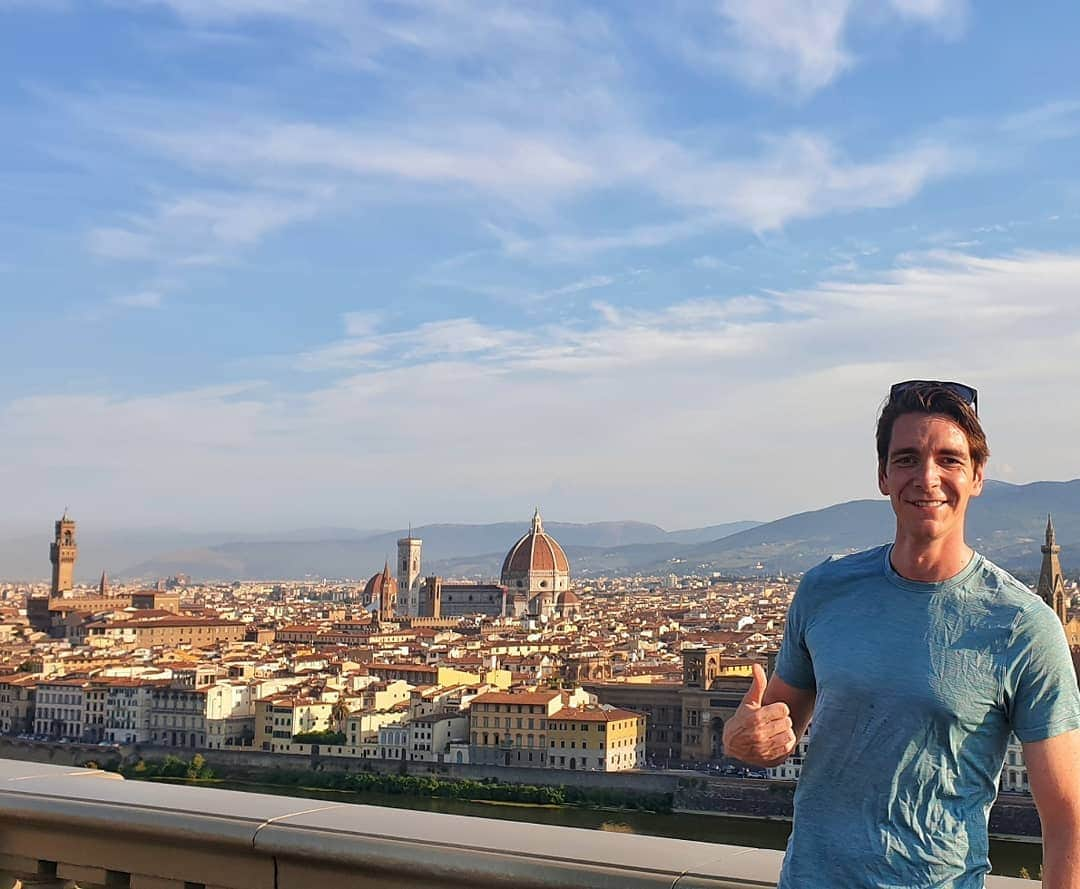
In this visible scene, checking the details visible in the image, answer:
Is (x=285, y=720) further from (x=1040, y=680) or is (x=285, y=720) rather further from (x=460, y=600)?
(x=460, y=600)

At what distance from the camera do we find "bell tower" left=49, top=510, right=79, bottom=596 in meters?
52.2

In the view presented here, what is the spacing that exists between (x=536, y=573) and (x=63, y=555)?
17.2 m

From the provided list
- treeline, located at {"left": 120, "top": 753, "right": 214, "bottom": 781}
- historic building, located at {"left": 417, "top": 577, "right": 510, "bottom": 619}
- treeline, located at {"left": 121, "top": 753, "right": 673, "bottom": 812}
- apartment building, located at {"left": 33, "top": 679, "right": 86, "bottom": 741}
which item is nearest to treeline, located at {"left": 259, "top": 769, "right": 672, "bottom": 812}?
treeline, located at {"left": 121, "top": 753, "right": 673, "bottom": 812}

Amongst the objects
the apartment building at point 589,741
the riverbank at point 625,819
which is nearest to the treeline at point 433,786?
the riverbank at point 625,819

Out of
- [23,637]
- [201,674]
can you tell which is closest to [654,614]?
[23,637]

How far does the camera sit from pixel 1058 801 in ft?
3.61

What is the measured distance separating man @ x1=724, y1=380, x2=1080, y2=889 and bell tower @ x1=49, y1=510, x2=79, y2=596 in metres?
53.4

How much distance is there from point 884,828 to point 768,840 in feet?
51.4

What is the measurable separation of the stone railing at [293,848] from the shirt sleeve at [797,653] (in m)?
0.17

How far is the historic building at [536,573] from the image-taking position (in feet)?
181

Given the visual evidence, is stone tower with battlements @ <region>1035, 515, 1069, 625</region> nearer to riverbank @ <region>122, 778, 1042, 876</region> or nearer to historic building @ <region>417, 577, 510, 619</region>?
riverbank @ <region>122, 778, 1042, 876</region>

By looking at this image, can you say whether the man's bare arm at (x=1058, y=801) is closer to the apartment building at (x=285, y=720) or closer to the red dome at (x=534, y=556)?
the apartment building at (x=285, y=720)

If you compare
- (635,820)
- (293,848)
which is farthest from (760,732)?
(635,820)

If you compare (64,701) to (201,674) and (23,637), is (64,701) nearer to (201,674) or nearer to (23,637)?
(201,674)
